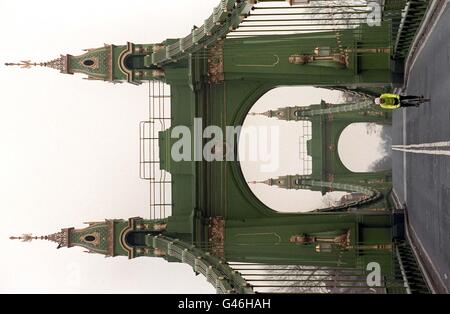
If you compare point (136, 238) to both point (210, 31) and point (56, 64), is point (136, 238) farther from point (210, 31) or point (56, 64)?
point (210, 31)

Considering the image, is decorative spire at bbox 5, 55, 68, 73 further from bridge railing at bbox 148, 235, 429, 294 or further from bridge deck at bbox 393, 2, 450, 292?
bridge deck at bbox 393, 2, 450, 292

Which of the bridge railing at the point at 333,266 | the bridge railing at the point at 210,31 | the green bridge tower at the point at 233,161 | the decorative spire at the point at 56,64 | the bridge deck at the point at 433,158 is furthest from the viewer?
the decorative spire at the point at 56,64

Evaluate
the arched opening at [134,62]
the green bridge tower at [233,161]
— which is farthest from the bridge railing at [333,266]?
the arched opening at [134,62]

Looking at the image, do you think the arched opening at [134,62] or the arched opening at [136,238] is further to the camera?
the arched opening at [136,238]

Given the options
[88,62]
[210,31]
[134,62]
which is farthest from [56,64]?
[210,31]

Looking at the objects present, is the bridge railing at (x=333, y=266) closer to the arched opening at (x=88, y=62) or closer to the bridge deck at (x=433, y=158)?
the bridge deck at (x=433, y=158)

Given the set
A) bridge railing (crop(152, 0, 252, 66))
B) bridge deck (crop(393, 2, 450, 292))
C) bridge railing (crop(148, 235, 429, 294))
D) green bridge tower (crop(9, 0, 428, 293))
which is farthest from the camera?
green bridge tower (crop(9, 0, 428, 293))

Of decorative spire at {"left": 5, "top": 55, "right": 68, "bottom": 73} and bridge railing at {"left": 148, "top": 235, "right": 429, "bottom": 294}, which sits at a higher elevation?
decorative spire at {"left": 5, "top": 55, "right": 68, "bottom": 73}

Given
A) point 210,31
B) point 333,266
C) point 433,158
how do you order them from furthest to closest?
point 333,266 < point 210,31 < point 433,158

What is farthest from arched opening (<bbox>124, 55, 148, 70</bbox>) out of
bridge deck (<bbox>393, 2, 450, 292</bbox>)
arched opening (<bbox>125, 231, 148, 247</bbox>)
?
bridge deck (<bbox>393, 2, 450, 292</bbox>)
